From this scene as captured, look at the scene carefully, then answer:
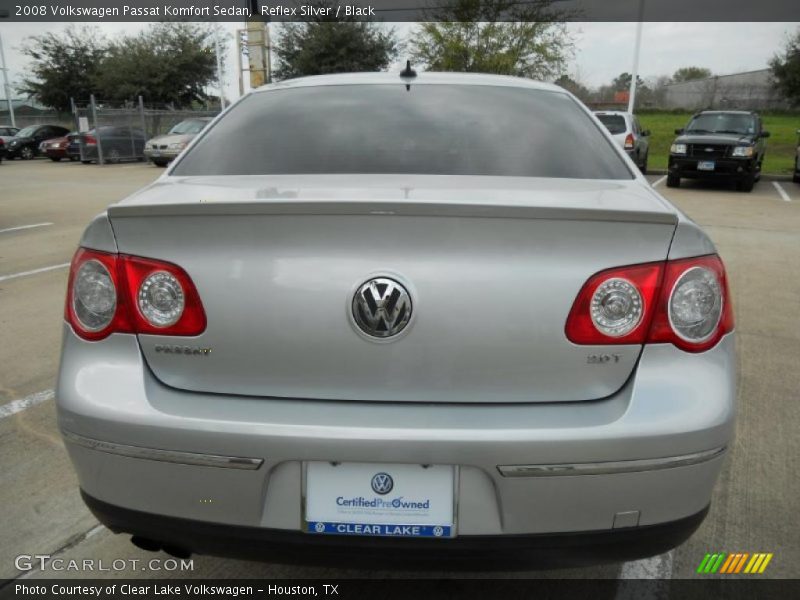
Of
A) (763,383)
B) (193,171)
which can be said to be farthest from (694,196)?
(193,171)

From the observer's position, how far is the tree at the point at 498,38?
2353 cm

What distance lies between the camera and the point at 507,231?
4.98 feet

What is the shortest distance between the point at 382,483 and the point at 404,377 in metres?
0.25

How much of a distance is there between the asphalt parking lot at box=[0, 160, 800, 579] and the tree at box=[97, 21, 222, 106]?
24.9 metres

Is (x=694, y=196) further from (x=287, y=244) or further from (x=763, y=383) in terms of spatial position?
(x=287, y=244)

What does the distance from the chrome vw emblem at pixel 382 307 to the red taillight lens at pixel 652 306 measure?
383mm

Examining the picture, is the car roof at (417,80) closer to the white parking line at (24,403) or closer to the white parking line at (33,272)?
the white parking line at (24,403)

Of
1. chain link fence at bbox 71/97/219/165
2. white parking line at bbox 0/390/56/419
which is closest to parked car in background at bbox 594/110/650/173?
white parking line at bbox 0/390/56/419

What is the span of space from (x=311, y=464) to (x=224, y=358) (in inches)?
12.7

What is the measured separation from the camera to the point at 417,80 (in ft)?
8.79

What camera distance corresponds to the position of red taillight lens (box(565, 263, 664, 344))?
59.6 inches

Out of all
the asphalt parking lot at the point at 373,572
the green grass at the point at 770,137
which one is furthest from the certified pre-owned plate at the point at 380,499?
the green grass at the point at 770,137

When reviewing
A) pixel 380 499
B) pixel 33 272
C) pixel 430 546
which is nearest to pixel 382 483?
pixel 380 499

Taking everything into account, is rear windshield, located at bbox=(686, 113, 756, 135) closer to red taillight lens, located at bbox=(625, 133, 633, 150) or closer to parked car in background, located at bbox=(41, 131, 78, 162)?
red taillight lens, located at bbox=(625, 133, 633, 150)
